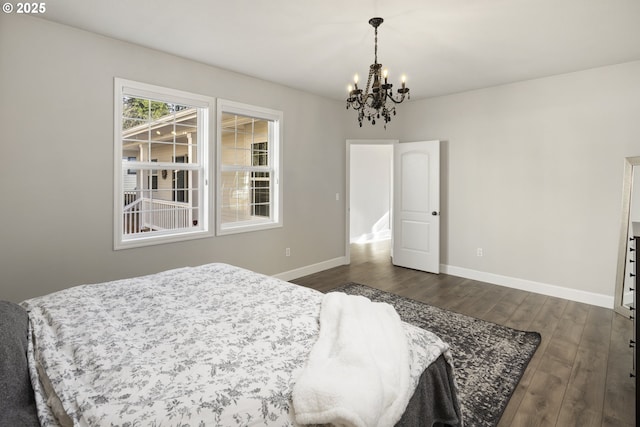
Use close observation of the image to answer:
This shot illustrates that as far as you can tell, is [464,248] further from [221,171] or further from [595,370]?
[221,171]

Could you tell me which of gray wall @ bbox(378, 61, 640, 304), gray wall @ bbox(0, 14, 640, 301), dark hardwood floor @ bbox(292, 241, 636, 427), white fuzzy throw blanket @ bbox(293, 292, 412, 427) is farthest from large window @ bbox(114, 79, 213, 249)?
gray wall @ bbox(378, 61, 640, 304)

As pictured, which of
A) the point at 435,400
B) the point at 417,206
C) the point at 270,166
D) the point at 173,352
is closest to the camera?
the point at 173,352

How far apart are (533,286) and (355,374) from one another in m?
3.99

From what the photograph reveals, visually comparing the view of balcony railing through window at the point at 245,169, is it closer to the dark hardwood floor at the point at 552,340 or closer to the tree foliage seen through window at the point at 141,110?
the tree foliage seen through window at the point at 141,110

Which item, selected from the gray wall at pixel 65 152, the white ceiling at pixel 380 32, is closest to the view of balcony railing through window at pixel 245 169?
the gray wall at pixel 65 152

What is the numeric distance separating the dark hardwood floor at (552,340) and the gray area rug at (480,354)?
7 centimetres

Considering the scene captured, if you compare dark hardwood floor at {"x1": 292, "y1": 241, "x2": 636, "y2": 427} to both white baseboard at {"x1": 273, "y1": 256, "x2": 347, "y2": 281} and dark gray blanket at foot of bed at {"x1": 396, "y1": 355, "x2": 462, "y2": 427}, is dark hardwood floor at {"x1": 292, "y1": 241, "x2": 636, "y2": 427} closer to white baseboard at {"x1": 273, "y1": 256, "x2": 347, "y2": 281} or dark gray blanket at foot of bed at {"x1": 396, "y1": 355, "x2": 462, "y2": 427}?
white baseboard at {"x1": 273, "y1": 256, "x2": 347, "y2": 281}

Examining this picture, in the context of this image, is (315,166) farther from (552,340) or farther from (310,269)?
(552,340)

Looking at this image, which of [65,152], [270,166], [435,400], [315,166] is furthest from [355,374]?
[315,166]

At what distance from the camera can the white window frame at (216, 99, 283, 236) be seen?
3.84 m

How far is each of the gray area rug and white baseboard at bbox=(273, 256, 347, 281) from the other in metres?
1.45

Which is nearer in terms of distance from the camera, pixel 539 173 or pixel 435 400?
pixel 435 400

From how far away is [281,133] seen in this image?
4406 mm

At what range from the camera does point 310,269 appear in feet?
16.2
